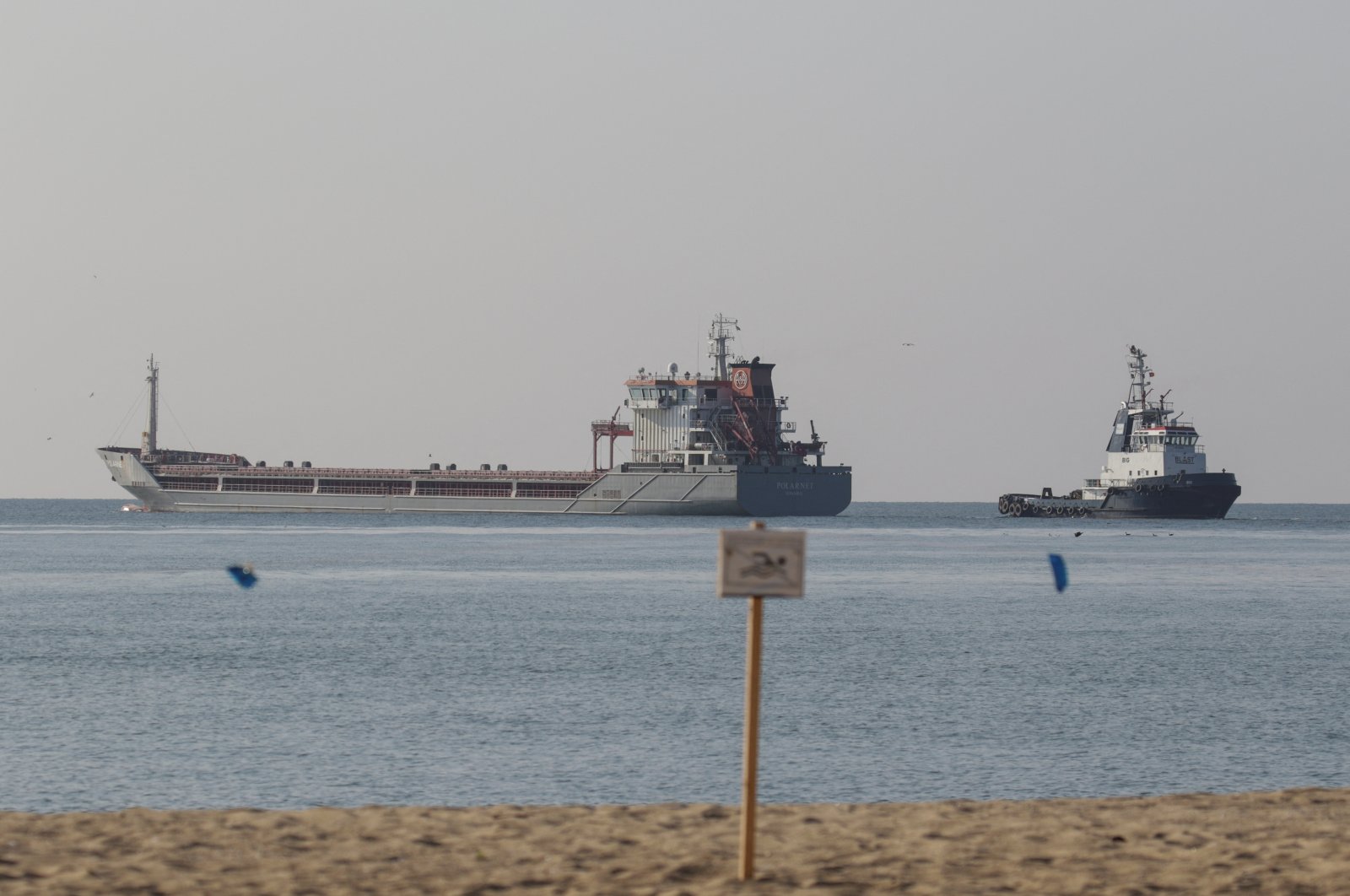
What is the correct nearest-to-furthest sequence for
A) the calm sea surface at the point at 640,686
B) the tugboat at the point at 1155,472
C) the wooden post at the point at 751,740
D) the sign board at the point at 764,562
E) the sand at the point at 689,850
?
the sign board at the point at 764,562 < the wooden post at the point at 751,740 < the sand at the point at 689,850 < the calm sea surface at the point at 640,686 < the tugboat at the point at 1155,472

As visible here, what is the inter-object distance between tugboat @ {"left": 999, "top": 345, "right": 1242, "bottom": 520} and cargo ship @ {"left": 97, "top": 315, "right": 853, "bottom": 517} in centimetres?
2339

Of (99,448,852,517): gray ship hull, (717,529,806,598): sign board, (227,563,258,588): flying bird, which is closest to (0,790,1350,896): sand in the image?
(717,529,806,598): sign board

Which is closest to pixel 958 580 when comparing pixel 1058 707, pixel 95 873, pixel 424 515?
pixel 1058 707

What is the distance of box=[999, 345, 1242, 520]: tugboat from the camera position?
5497 inches

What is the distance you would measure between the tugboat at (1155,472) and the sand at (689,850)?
129 metres

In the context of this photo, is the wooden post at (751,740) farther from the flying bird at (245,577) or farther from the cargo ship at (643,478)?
the cargo ship at (643,478)

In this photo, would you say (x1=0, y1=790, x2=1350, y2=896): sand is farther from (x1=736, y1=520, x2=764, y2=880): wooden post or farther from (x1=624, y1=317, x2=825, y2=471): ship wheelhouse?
(x1=624, y1=317, x2=825, y2=471): ship wheelhouse

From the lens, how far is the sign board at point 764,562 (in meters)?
11.0

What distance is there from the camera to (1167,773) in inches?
893

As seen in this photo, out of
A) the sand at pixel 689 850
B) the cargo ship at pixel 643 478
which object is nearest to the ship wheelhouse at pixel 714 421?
the cargo ship at pixel 643 478

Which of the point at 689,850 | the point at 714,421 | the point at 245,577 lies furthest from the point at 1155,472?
the point at 689,850

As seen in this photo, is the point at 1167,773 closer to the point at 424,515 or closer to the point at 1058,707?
the point at 1058,707

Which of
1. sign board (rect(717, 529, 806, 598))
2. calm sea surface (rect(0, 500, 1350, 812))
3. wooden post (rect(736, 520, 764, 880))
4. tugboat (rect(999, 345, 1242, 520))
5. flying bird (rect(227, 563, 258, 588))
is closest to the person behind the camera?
sign board (rect(717, 529, 806, 598))

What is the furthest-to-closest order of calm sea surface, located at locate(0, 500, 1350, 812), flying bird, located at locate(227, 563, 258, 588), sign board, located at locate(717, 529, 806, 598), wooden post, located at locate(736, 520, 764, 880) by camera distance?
flying bird, located at locate(227, 563, 258, 588) < calm sea surface, located at locate(0, 500, 1350, 812) < wooden post, located at locate(736, 520, 764, 880) < sign board, located at locate(717, 529, 806, 598)
